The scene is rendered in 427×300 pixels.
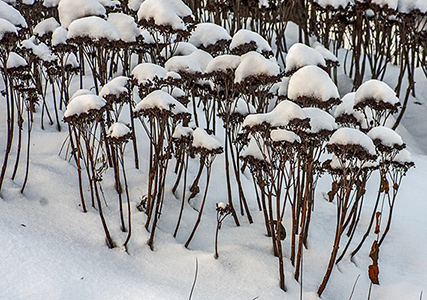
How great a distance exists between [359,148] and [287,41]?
697cm

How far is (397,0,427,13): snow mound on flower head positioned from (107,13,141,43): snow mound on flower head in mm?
3982

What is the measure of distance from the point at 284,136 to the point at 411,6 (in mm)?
Answer: 4228

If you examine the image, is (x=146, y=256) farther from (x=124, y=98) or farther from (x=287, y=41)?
(x=287, y=41)

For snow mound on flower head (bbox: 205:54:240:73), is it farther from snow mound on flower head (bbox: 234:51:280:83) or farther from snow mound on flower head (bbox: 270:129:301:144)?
snow mound on flower head (bbox: 270:129:301:144)

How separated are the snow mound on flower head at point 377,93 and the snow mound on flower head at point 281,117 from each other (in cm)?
84

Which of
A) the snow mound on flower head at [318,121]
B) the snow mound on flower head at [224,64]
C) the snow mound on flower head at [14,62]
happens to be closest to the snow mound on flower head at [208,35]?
the snow mound on flower head at [224,64]

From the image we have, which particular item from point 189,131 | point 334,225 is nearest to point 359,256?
point 334,225

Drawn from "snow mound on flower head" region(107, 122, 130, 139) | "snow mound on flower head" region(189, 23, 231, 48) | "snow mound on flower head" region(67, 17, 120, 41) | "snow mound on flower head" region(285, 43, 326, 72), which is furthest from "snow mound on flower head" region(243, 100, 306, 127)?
"snow mound on flower head" region(189, 23, 231, 48)

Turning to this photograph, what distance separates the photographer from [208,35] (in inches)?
176

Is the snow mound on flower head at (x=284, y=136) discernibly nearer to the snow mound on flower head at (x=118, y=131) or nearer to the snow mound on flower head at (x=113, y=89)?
the snow mound on flower head at (x=118, y=131)

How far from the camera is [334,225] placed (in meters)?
4.37

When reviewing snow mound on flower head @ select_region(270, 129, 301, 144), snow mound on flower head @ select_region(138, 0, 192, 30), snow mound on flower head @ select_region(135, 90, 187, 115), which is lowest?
snow mound on flower head @ select_region(270, 129, 301, 144)

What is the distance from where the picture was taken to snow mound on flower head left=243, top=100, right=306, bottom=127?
8.99 ft

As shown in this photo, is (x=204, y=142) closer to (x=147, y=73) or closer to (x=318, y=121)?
(x=147, y=73)
